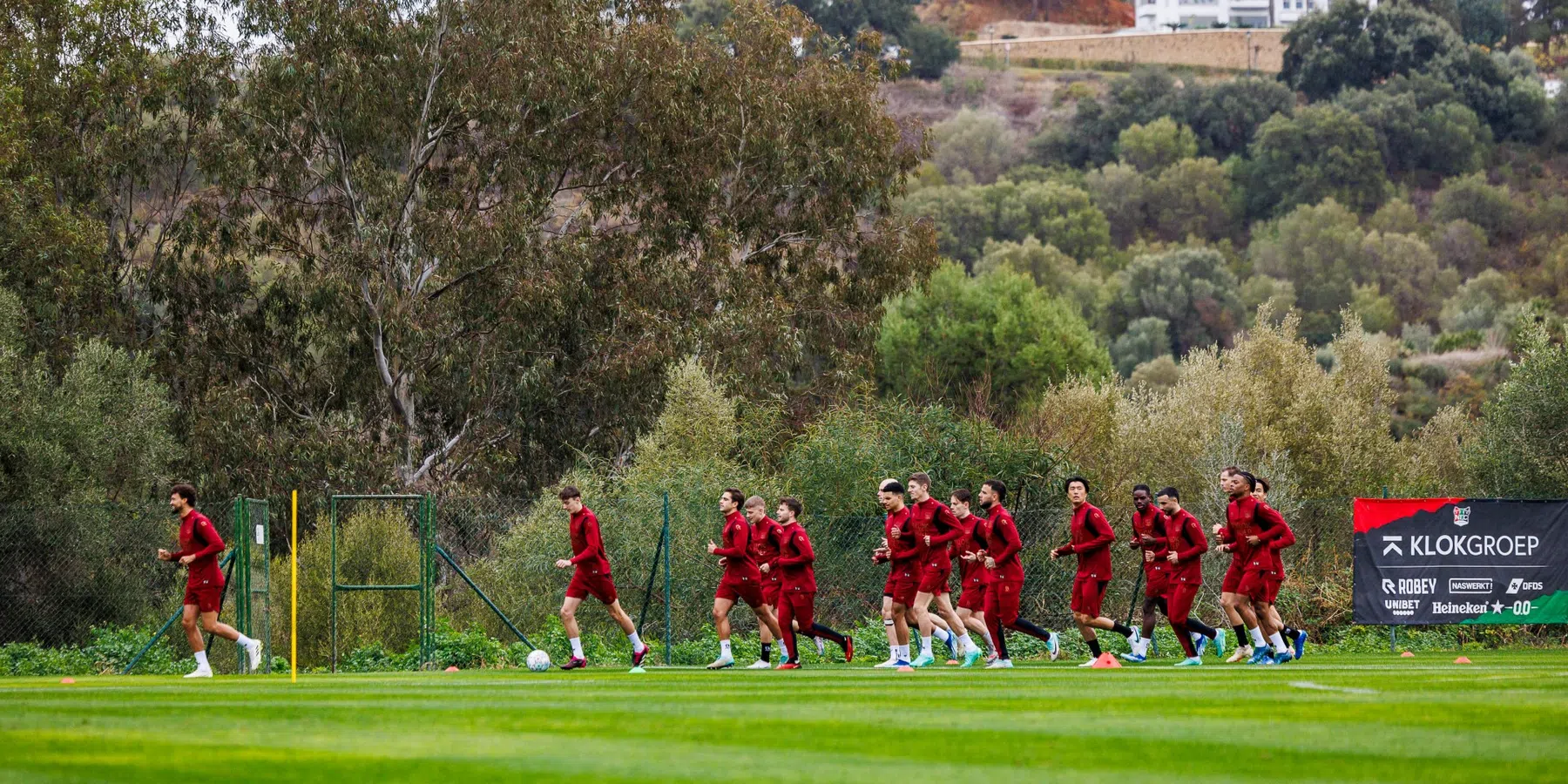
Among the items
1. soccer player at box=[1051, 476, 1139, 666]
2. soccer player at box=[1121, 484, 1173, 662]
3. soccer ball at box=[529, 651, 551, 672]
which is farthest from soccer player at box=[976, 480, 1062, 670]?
soccer ball at box=[529, 651, 551, 672]

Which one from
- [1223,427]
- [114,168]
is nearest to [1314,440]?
[1223,427]

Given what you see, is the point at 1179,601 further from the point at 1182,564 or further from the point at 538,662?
the point at 538,662

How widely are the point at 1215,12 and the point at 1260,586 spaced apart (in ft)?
607

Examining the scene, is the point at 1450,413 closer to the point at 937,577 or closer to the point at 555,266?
the point at 555,266

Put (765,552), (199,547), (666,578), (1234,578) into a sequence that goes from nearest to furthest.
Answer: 1. (199,547)
2. (1234,578)
3. (765,552)
4. (666,578)

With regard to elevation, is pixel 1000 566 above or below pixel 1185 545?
below

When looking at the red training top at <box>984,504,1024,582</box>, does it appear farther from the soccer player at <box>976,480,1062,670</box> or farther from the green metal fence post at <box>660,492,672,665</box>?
the green metal fence post at <box>660,492,672,665</box>

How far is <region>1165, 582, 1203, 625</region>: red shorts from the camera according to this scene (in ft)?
61.9

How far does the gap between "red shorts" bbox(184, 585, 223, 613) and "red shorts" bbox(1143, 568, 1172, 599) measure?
9.56 meters

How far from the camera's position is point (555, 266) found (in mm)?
37594

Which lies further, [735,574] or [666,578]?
[666,578]

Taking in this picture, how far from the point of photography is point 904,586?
19094 mm

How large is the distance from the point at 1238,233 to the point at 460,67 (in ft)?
346

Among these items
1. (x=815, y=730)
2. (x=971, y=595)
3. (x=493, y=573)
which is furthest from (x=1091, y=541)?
(x=493, y=573)
